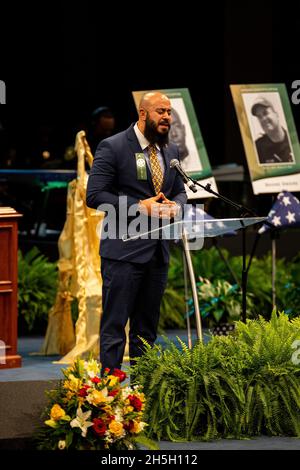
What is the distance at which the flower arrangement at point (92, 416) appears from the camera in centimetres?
455

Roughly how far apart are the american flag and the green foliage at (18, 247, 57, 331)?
6.03 feet

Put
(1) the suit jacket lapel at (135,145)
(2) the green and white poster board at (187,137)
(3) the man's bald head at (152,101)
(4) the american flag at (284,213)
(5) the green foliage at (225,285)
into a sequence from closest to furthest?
(3) the man's bald head at (152,101), (1) the suit jacket lapel at (135,145), (2) the green and white poster board at (187,137), (4) the american flag at (284,213), (5) the green foliage at (225,285)

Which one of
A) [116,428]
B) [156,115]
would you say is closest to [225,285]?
[156,115]

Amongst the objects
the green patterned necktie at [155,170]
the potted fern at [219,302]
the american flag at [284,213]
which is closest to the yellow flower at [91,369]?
the green patterned necktie at [155,170]

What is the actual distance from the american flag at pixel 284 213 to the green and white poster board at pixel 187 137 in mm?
485

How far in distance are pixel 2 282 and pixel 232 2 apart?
6.19 m

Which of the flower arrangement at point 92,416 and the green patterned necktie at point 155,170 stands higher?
the green patterned necktie at point 155,170

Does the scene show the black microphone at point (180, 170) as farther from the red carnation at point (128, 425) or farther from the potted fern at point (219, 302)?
the potted fern at point (219, 302)

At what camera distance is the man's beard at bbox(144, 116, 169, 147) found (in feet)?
18.0

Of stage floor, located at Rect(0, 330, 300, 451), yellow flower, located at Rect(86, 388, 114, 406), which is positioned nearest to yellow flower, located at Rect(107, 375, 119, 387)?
yellow flower, located at Rect(86, 388, 114, 406)
